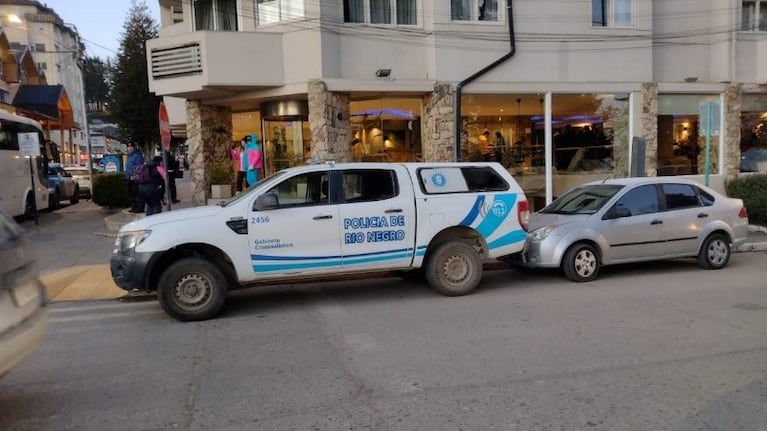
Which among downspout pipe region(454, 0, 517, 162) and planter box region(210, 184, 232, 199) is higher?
downspout pipe region(454, 0, 517, 162)

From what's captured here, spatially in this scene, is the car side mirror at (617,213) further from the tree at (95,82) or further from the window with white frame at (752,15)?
the tree at (95,82)

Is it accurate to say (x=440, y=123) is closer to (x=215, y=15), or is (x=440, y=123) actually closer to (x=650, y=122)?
(x=650, y=122)

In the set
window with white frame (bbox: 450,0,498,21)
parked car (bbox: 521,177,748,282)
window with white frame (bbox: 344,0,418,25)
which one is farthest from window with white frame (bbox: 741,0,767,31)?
parked car (bbox: 521,177,748,282)

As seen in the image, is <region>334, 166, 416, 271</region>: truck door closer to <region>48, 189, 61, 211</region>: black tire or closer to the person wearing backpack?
the person wearing backpack

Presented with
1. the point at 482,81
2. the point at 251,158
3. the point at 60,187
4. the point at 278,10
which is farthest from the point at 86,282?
the point at 60,187

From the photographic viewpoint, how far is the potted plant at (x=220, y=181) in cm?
1608

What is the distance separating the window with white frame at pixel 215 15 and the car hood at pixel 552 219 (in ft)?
32.5

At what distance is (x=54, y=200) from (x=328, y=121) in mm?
13069

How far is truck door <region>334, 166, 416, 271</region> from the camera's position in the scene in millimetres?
7426

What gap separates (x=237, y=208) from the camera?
7.10 meters

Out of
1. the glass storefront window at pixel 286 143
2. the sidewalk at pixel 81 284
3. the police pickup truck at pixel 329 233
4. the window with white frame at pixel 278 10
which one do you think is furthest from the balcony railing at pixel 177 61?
the police pickup truck at pixel 329 233

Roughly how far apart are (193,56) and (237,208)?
8.82 meters

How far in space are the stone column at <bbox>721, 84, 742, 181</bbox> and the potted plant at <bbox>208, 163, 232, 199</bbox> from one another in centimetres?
1409

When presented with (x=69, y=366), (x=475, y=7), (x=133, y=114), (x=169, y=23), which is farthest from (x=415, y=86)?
(x=133, y=114)
